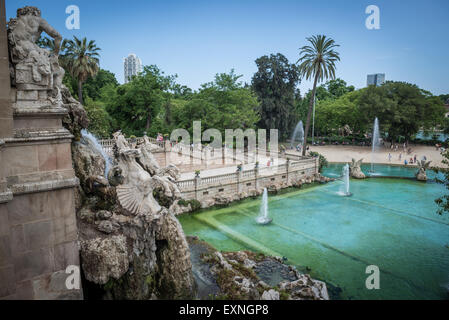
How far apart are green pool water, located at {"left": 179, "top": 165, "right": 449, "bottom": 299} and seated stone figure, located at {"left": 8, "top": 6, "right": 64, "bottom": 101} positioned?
12.6 meters

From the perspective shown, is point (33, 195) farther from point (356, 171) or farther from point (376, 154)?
point (376, 154)

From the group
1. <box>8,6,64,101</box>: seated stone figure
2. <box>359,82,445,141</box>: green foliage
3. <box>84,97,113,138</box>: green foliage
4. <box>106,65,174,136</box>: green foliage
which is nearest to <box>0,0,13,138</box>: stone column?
<box>8,6,64,101</box>: seated stone figure

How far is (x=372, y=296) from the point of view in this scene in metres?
12.5

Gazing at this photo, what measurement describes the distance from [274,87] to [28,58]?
4383cm

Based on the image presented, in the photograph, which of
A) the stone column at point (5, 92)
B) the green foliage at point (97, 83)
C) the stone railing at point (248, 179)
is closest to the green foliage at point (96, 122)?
the stone railing at point (248, 179)

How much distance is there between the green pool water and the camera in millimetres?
13820

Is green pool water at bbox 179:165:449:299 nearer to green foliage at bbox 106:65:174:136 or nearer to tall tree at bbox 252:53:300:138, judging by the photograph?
green foliage at bbox 106:65:174:136

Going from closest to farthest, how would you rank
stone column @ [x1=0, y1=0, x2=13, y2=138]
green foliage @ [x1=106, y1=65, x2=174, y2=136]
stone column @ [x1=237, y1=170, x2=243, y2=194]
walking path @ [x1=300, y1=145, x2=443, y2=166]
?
stone column @ [x1=0, y1=0, x2=13, y2=138]
stone column @ [x1=237, y1=170, x2=243, y2=194]
green foliage @ [x1=106, y1=65, x2=174, y2=136]
walking path @ [x1=300, y1=145, x2=443, y2=166]

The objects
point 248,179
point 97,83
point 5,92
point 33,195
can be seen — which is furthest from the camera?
point 97,83

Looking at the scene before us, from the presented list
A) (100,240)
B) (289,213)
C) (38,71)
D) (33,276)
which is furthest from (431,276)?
(38,71)

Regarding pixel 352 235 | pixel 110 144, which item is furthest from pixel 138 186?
pixel 110 144

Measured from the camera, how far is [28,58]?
642 centimetres

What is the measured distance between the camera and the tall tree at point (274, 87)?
47312 millimetres

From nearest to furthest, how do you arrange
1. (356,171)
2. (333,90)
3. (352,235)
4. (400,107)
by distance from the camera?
(352,235) < (356,171) < (400,107) < (333,90)
